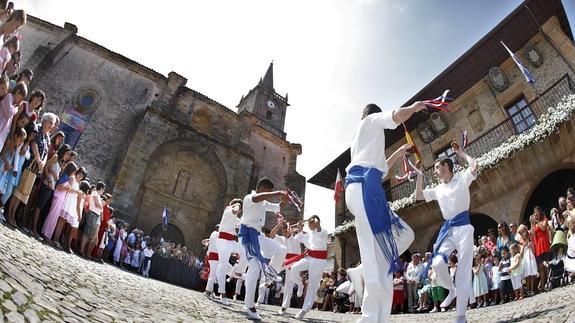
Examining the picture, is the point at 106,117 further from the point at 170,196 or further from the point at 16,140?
the point at 16,140

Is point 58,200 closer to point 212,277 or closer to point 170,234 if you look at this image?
point 212,277

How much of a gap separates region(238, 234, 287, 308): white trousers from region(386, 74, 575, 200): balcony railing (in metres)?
8.82

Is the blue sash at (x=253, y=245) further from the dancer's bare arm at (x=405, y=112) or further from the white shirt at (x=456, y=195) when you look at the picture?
the dancer's bare arm at (x=405, y=112)

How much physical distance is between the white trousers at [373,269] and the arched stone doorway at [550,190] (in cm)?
→ 1144

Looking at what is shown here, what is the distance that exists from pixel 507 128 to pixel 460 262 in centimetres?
1248

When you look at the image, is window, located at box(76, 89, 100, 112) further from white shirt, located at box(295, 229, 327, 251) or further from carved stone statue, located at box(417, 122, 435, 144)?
white shirt, located at box(295, 229, 327, 251)

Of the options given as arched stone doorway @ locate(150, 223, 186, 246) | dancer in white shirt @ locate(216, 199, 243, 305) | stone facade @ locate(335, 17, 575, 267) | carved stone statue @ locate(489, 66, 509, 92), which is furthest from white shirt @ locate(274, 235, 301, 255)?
arched stone doorway @ locate(150, 223, 186, 246)

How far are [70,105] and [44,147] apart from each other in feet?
59.3

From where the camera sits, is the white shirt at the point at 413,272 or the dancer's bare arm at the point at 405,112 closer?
the dancer's bare arm at the point at 405,112

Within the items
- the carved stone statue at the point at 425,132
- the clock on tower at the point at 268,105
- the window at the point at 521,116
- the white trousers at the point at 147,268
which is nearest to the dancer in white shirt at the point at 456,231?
the window at the point at 521,116

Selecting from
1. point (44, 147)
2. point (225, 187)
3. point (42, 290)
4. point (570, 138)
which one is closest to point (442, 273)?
point (42, 290)

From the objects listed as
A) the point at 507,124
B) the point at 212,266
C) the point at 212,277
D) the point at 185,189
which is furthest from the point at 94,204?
the point at 507,124

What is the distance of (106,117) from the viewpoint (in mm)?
22172

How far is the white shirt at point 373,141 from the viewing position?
3.35 m
